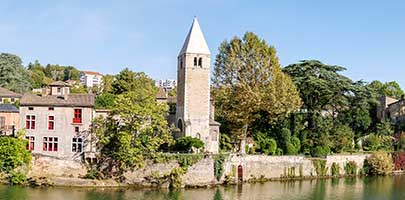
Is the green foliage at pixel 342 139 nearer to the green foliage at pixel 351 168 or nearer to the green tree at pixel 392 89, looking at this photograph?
the green foliage at pixel 351 168

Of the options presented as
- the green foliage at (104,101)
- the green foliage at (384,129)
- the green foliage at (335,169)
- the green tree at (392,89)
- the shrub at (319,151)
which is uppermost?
the green tree at (392,89)

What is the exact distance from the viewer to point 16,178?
3381 cm

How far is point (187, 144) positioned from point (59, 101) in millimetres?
10436

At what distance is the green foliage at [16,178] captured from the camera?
1330 inches

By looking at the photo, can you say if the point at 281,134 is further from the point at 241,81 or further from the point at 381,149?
the point at 381,149

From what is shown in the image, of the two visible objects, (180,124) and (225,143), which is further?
(225,143)

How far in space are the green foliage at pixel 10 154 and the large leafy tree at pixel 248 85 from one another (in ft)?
60.2

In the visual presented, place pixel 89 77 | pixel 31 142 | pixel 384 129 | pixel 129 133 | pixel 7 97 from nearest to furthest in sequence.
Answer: pixel 129 133, pixel 31 142, pixel 384 129, pixel 7 97, pixel 89 77

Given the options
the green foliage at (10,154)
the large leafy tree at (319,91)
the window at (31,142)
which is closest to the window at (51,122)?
the window at (31,142)

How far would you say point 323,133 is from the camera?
48.1 meters

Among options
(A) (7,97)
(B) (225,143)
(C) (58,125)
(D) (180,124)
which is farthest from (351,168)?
(A) (7,97)

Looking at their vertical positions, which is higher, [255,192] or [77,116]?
[77,116]

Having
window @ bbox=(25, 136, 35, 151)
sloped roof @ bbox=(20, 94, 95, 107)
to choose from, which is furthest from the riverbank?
sloped roof @ bbox=(20, 94, 95, 107)

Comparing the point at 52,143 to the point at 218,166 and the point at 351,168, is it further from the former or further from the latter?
the point at 351,168
